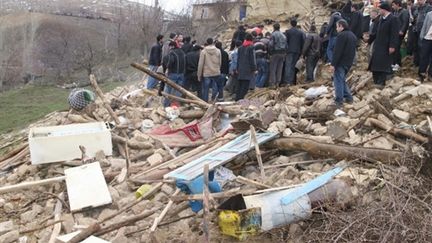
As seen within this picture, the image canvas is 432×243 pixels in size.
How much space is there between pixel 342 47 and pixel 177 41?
4067mm

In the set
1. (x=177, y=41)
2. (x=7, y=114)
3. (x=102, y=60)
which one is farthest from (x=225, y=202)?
(x=102, y=60)

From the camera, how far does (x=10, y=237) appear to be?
5477 millimetres

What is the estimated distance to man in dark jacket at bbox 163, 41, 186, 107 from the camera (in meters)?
10.2

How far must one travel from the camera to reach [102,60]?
4012cm

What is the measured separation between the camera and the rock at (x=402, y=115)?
7.19m

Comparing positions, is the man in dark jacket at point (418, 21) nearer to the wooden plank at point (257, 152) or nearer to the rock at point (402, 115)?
the rock at point (402, 115)

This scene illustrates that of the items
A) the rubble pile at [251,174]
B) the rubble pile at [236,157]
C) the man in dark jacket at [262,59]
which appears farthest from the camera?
the man in dark jacket at [262,59]

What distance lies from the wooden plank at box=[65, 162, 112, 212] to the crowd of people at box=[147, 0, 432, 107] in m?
4.06

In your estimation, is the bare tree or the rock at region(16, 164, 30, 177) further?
the bare tree

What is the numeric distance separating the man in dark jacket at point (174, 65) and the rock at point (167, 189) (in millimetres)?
4150

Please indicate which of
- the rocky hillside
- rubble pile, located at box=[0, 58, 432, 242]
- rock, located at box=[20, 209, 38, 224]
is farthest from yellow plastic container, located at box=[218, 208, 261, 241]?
the rocky hillside

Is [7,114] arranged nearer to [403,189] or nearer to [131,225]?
[131,225]

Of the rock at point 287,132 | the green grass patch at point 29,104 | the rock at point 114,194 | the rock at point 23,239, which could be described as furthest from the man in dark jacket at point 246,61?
the green grass patch at point 29,104

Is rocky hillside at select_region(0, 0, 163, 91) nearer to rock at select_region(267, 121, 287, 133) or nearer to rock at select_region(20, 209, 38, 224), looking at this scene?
rock at select_region(267, 121, 287, 133)
